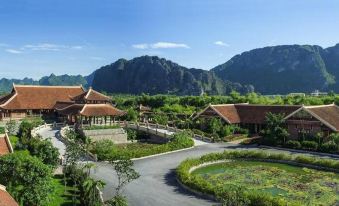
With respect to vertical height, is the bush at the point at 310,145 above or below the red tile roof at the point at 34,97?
below

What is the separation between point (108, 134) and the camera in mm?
55406

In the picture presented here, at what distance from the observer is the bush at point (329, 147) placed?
148 feet

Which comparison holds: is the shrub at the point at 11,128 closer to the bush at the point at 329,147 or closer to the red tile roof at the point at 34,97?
the red tile roof at the point at 34,97

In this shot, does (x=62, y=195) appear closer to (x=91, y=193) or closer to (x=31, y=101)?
(x=91, y=193)

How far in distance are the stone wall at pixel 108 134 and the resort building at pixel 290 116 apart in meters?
12.3

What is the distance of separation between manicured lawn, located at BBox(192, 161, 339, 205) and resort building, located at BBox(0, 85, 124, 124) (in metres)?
23.8

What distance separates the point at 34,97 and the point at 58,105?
4356mm

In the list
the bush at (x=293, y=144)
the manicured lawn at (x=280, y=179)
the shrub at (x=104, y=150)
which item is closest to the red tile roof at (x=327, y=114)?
the bush at (x=293, y=144)

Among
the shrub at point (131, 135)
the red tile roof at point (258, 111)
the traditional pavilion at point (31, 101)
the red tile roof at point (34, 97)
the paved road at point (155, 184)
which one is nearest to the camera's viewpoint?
the paved road at point (155, 184)

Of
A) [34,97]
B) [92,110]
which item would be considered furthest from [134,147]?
[34,97]

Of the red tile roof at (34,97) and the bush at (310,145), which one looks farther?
the red tile roof at (34,97)

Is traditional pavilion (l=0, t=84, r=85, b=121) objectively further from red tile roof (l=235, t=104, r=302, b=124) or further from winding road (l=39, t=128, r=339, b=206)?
red tile roof (l=235, t=104, r=302, b=124)

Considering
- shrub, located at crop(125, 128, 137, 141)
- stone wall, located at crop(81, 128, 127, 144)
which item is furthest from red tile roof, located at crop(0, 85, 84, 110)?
shrub, located at crop(125, 128, 137, 141)

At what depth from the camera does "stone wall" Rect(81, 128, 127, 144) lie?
54.4m
